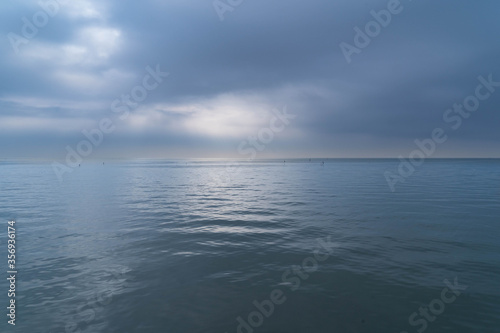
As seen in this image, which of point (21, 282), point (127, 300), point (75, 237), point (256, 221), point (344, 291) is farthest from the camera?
point (256, 221)

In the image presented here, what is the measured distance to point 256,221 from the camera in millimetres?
28500

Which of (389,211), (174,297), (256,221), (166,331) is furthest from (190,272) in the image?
(389,211)

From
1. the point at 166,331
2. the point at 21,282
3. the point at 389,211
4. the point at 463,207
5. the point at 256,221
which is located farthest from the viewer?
the point at 463,207

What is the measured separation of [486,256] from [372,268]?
9071 millimetres

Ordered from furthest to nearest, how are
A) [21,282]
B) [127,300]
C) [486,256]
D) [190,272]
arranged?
[486,256] < [190,272] < [21,282] < [127,300]

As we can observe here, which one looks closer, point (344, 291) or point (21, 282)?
point (344, 291)

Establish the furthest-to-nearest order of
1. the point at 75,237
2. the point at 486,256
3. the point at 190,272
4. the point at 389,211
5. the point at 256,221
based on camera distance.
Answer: the point at 389,211 → the point at 256,221 → the point at 75,237 → the point at 486,256 → the point at 190,272

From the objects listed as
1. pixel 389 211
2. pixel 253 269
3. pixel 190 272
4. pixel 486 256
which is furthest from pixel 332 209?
pixel 190 272

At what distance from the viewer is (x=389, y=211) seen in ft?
107

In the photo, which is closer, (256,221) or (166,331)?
(166,331)

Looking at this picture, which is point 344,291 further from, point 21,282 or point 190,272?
point 21,282

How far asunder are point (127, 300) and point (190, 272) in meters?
3.96

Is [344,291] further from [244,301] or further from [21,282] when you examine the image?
[21,282]

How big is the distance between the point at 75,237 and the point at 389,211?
35198 mm
